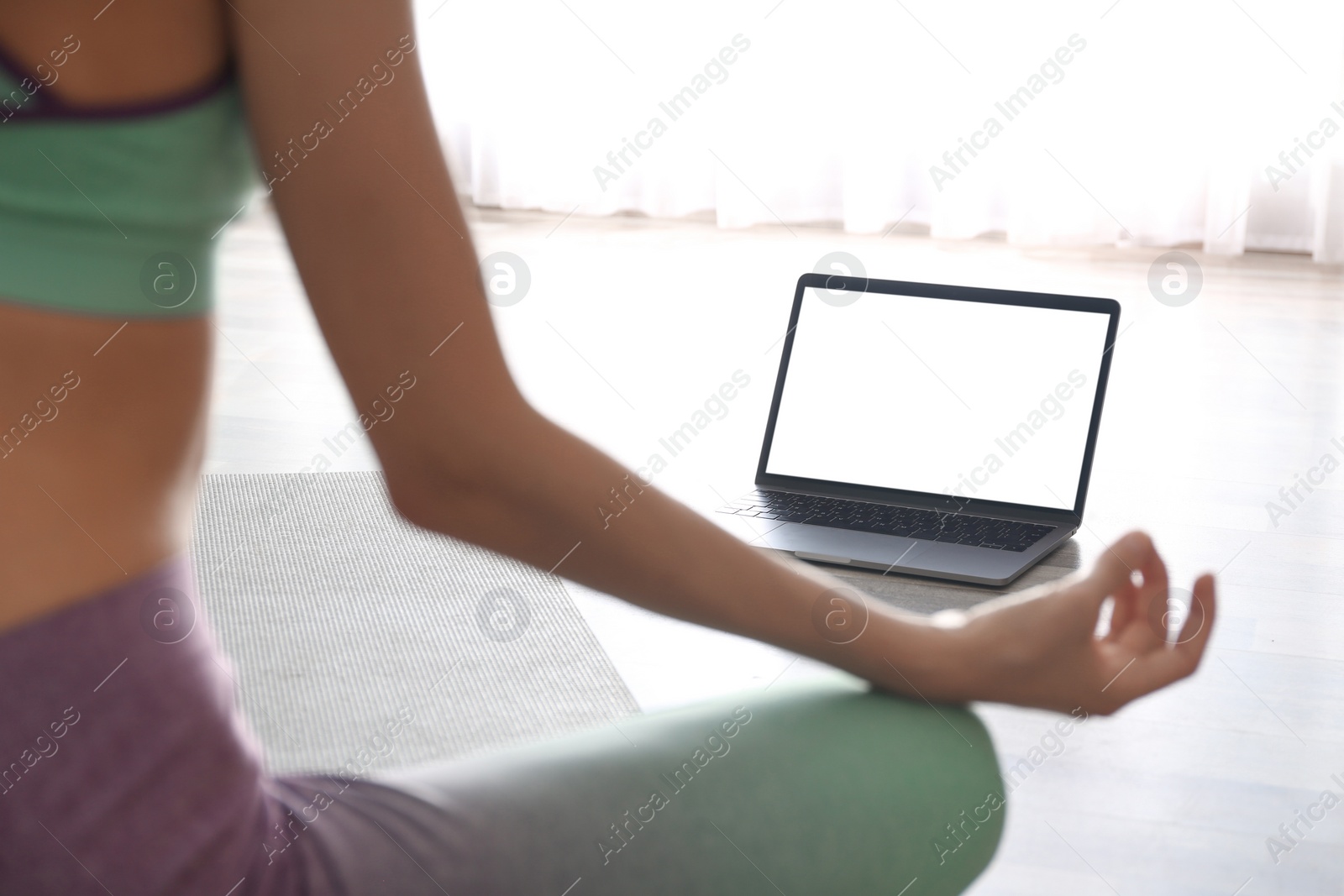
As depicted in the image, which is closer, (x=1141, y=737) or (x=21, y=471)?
(x=21, y=471)

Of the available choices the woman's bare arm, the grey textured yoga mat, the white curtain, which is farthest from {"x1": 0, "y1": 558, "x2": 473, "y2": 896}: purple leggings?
the white curtain

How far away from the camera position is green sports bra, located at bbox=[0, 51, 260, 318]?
494mm

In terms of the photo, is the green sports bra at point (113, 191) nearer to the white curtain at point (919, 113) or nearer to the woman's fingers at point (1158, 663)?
the woman's fingers at point (1158, 663)

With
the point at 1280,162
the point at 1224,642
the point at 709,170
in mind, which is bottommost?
the point at 709,170

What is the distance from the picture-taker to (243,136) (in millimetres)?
536

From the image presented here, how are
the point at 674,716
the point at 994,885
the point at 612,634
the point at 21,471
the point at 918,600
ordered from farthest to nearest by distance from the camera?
the point at 612,634 → the point at 918,600 → the point at 994,885 → the point at 674,716 → the point at 21,471

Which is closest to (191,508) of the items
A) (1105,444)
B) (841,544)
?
(841,544)

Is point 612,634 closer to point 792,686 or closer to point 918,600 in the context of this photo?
point 918,600

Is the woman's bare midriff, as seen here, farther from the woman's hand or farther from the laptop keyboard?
the laptop keyboard

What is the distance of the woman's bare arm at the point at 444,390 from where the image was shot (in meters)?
0.50

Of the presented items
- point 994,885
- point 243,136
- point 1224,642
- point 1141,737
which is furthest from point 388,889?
point 1224,642

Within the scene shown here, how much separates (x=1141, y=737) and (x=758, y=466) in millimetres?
495

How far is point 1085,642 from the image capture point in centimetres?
64

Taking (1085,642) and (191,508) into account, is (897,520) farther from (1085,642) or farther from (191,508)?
(191,508)
